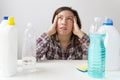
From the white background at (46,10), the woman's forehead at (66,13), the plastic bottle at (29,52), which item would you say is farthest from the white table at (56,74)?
the white background at (46,10)

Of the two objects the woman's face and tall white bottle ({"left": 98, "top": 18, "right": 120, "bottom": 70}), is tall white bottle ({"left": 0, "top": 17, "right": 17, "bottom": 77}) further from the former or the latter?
the woman's face

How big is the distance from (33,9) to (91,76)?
47.7 inches

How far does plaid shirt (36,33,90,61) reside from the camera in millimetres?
1383

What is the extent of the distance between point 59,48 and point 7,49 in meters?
0.72

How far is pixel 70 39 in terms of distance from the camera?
5.25 feet

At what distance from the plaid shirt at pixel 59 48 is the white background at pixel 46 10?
431mm

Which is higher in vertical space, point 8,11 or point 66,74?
point 8,11

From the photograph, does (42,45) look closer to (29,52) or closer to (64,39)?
(64,39)

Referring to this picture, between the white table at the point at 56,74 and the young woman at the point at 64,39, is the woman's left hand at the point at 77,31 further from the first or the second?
the white table at the point at 56,74

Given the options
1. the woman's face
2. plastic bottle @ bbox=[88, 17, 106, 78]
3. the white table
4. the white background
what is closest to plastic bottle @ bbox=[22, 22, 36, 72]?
the white table

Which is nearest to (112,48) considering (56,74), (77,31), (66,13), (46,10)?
(56,74)

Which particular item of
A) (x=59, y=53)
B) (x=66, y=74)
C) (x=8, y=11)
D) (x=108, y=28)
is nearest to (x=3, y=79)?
(x=66, y=74)

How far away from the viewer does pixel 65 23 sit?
1.49 metres

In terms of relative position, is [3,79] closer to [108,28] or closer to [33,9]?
[108,28]
